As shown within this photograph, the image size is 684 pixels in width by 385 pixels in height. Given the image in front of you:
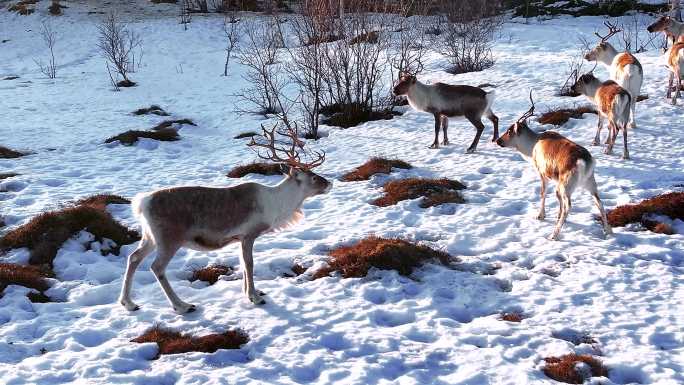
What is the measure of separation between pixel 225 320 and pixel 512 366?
2.44m

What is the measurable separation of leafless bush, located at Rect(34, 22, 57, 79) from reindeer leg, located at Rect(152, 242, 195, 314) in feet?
61.1

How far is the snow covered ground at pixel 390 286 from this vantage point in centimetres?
459

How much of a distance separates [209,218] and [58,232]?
263 cm

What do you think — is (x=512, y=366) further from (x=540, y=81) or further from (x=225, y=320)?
(x=540, y=81)

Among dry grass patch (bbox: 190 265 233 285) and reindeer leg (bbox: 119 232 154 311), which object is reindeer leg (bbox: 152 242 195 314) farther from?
dry grass patch (bbox: 190 265 233 285)

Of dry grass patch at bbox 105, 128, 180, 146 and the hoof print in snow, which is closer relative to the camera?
the hoof print in snow

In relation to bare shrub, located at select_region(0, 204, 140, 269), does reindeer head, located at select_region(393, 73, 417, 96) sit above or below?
above

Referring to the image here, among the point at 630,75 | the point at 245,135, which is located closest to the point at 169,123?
the point at 245,135

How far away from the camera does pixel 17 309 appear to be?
5.53 metres

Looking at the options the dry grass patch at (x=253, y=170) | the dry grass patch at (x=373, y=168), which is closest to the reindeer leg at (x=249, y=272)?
the dry grass patch at (x=373, y=168)

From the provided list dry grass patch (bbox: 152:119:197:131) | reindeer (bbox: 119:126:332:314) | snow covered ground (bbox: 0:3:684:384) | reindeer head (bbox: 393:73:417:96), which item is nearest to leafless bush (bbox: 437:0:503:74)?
snow covered ground (bbox: 0:3:684:384)

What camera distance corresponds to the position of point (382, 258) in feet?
21.0

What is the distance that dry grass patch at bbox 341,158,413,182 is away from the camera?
1007 centimetres

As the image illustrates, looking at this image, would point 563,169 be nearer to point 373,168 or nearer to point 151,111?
point 373,168
